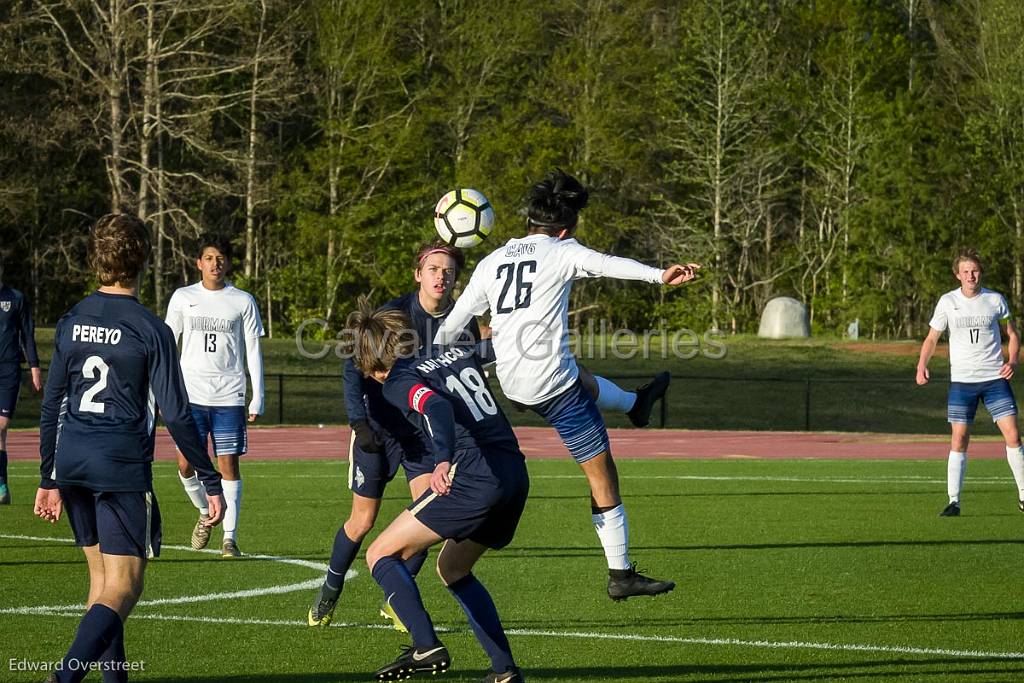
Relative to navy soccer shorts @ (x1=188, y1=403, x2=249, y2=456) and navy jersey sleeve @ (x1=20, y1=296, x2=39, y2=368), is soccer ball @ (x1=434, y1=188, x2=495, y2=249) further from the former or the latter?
navy jersey sleeve @ (x1=20, y1=296, x2=39, y2=368)

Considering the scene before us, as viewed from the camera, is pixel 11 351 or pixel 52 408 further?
pixel 11 351

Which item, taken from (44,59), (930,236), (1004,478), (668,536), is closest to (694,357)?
(930,236)

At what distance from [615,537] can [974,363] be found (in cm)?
696

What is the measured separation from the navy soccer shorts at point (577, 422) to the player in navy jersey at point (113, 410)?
2.65m

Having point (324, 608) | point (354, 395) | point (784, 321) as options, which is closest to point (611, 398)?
point (354, 395)

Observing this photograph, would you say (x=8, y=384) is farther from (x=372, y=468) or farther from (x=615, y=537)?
(x=615, y=537)

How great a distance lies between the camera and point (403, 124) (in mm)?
49156

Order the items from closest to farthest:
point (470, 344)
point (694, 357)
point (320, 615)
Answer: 1. point (470, 344)
2. point (320, 615)
3. point (694, 357)

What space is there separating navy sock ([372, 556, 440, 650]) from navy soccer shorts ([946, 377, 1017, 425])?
8720 mm

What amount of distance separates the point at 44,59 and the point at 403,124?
12.5 m

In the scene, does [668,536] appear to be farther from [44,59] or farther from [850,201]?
[850,201]

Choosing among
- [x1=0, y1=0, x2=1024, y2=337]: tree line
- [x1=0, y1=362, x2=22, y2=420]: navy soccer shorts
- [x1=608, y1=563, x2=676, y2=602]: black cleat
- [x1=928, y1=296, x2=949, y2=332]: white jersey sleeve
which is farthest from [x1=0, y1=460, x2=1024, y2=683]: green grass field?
[x1=0, y1=0, x2=1024, y2=337]: tree line

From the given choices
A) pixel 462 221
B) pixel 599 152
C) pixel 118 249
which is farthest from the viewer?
→ pixel 599 152

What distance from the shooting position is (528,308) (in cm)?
783
